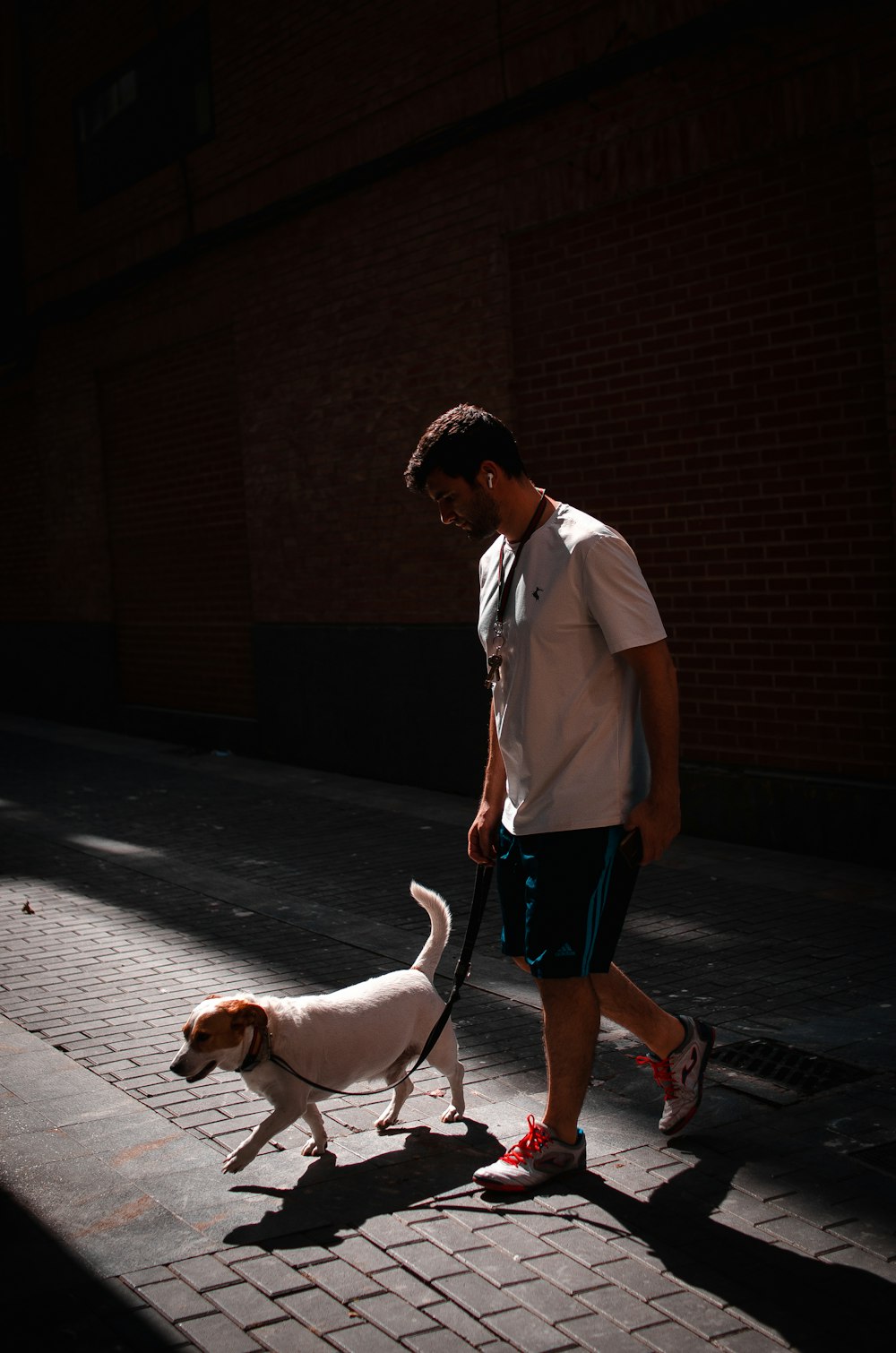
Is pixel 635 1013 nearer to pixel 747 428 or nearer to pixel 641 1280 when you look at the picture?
pixel 641 1280

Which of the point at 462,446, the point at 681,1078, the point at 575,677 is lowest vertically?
the point at 681,1078

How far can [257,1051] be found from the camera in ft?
13.0

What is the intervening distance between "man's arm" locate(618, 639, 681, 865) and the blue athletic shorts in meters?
0.10

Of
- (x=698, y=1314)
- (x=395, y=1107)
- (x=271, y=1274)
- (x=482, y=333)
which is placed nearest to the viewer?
(x=698, y=1314)

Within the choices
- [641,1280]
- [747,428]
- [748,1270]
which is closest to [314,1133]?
[641,1280]

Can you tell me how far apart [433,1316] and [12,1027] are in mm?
2994

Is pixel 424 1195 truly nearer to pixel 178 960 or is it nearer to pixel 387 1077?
pixel 387 1077

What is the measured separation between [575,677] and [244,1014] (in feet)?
4.33

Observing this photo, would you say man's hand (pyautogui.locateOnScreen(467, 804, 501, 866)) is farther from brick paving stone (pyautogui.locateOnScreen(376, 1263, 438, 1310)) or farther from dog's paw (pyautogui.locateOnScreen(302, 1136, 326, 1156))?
brick paving stone (pyautogui.locateOnScreen(376, 1263, 438, 1310))

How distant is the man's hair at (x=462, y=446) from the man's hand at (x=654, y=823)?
1.01m

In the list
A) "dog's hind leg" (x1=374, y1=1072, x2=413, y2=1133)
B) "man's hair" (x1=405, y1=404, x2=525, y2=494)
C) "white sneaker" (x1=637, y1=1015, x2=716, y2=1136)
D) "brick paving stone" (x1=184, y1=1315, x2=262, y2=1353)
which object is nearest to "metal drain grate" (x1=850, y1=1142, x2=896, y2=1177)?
"white sneaker" (x1=637, y1=1015, x2=716, y2=1136)

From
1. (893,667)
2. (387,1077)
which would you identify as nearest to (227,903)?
(387,1077)

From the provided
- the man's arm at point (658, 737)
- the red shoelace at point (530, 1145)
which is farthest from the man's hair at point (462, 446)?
the red shoelace at point (530, 1145)

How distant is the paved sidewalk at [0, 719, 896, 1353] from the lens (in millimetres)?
3273
